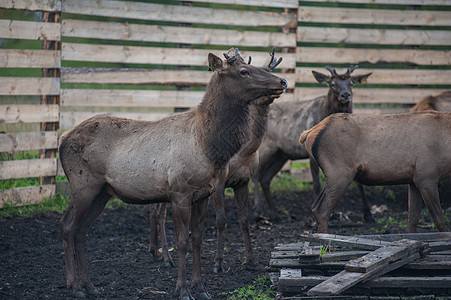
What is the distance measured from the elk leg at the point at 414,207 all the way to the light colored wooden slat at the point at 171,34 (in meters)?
5.27

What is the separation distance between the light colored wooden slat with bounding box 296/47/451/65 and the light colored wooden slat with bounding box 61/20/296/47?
44 centimetres

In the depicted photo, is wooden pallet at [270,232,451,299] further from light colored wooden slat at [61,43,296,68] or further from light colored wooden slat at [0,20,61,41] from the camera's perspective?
light colored wooden slat at [0,20,61,41]

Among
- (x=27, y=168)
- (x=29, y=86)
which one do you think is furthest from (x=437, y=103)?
(x=27, y=168)

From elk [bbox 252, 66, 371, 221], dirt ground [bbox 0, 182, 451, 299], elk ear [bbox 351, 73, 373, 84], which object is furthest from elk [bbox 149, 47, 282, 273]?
elk ear [bbox 351, 73, 373, 84]

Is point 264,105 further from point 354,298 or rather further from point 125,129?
point 354,298

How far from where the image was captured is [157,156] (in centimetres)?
618

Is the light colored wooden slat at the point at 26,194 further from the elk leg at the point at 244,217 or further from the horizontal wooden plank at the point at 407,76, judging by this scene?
the horizontal wooden plank at the point at 407,76

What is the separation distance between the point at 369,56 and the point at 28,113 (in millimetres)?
7101

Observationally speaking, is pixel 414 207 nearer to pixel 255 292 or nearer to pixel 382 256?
pixel 382 256

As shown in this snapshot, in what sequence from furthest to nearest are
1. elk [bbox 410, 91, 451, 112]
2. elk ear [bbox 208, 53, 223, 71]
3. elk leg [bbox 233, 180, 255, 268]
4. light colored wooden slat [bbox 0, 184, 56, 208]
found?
elk [bbox 410, 91, 451, 112]
light colored wooden slat [bbox 0, 184, 56, 208]
elk leg [bbox 233, 180, 255, 268]
elk ear [bbox 208, 53, 223, 71]

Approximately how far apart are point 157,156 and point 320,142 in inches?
96.5

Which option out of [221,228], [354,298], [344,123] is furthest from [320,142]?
[354,298]

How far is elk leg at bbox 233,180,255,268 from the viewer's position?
23.5 feet

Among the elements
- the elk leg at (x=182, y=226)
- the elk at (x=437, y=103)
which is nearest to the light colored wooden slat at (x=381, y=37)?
the elk at (x=437, y=103)
